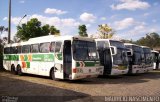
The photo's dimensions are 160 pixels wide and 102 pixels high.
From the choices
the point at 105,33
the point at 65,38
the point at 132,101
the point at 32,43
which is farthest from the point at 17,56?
the point at 105,33

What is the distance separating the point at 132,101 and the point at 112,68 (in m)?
8.96

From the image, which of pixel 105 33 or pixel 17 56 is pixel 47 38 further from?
pixel 105 33

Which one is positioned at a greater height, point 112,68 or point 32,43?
point 32,43

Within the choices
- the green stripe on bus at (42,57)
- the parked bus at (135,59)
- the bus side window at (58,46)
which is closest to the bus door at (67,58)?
the bus side window at (58,46)

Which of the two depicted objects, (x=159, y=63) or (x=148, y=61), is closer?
(x=148, y=61)

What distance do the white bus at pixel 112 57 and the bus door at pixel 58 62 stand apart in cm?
410

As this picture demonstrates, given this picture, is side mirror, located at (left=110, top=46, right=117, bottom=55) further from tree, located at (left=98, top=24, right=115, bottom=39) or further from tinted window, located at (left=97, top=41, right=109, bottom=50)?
tree, located at (left=98, top=24, right=115, bottom=39)

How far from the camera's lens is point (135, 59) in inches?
934

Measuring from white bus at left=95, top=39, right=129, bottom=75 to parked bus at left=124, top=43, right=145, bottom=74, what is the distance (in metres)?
2.02

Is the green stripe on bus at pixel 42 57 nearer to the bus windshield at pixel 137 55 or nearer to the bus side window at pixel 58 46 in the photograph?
the bus side window at pixel 58 46

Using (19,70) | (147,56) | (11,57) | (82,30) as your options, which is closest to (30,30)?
(82,30)

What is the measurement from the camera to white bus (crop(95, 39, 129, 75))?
64.0 feet

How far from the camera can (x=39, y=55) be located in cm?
1948

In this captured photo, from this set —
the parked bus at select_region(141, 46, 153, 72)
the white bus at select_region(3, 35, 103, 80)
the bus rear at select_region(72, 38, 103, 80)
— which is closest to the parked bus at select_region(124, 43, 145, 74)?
the parked bus at select_region(141, 46, 153, 72)
